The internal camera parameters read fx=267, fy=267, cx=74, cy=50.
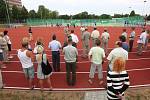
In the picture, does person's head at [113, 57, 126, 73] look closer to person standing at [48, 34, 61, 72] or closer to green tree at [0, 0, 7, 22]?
person standing at [48, 34, 61, 72]

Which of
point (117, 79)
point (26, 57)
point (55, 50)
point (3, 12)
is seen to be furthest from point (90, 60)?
point (3, 12)

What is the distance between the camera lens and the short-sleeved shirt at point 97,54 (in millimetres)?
10031

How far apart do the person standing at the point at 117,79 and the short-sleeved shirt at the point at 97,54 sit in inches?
162

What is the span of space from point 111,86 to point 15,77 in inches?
290

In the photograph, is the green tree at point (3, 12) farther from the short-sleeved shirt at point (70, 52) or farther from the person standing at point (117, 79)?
the person standing at point (117, 79)

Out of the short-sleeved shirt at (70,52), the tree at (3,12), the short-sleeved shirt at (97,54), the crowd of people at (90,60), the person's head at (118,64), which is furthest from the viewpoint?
the tree at (3,12)

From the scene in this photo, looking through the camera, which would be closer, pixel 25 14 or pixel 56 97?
pixel 56 97

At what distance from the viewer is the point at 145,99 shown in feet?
30.9

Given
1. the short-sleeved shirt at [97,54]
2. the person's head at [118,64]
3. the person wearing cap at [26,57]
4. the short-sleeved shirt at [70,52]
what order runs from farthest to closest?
the short-sleeved shirt at [70,52] < the short-sleeved shirt at [97,54] < the person wearing cap at [26,57] < the person's head at [118,64]

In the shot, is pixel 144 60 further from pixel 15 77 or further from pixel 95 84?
pixel 15 77

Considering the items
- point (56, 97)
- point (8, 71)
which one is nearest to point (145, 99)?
point (56, 97)

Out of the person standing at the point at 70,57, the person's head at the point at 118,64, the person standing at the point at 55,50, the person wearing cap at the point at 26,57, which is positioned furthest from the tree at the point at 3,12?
the person's head at the point at 118,64

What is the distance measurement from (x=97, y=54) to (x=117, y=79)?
431 centimetres

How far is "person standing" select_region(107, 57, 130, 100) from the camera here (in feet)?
18.6
